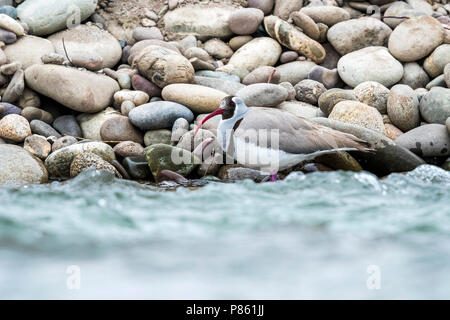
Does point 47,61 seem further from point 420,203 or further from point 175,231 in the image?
point 420,203

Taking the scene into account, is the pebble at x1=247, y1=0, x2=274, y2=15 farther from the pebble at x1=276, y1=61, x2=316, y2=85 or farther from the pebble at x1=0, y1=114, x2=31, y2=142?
the pebble at x1=0, y1=114, x2=31, y2=142

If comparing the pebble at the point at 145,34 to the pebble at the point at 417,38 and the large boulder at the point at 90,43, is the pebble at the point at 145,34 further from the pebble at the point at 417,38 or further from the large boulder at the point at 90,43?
the pebble at the point at 417,38

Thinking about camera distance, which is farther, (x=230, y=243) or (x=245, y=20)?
(x=245, y=20)

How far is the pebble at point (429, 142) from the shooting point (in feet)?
19.3

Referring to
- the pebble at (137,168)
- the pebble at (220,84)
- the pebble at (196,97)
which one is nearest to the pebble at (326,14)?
the pebble at (220,84)

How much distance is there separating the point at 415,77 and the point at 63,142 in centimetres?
487

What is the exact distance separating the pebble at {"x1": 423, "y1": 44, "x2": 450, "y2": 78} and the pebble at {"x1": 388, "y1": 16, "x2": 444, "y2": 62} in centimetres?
14

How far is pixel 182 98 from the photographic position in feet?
21.9

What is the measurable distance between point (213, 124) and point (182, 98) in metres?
→ 0.58

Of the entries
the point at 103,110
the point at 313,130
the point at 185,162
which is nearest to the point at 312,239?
the point at 313,130

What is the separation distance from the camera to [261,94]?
6500 mm

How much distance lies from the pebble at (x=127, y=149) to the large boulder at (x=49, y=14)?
9.71 feet

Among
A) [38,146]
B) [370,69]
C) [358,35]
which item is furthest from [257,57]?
[38,146]

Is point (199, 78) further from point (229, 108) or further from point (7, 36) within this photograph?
point (7, 36)
